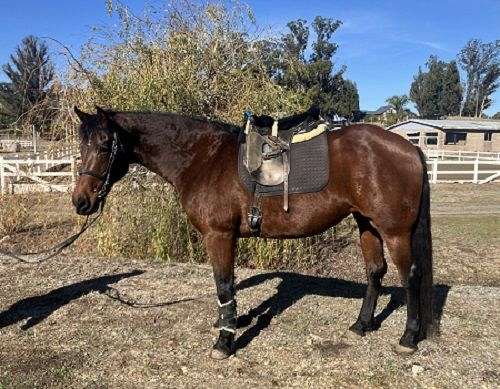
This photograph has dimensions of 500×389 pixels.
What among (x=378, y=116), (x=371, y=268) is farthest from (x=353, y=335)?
(x=378, y=116)

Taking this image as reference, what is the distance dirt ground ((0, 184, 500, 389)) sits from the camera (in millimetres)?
3750

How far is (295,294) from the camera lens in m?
5.59

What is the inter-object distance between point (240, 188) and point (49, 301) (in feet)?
9.46

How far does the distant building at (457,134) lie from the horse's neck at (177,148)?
147ft

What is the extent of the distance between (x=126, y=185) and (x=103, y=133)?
3826 mm

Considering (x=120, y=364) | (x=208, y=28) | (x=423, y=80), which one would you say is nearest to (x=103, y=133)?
(x=120, y=364)

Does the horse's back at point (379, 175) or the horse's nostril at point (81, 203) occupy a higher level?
the horse's back at point (379, 175)

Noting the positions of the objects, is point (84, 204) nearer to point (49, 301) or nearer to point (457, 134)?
point (49, 301)

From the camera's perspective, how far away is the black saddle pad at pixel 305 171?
153 inches

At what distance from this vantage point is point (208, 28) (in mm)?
8102

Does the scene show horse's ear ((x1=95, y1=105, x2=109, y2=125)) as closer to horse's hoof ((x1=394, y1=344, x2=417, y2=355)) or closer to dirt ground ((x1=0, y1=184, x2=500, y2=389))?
dirt ground ((x1=0, y1=184, x2=500, y2=389))

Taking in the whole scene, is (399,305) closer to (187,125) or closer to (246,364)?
(246,364)

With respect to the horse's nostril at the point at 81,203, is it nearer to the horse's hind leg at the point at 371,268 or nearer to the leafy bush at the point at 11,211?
the horse's hind leg at the point at 371,268

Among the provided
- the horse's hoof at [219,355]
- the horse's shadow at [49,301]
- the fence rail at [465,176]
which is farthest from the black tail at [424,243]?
the fence rail at [465,176]
